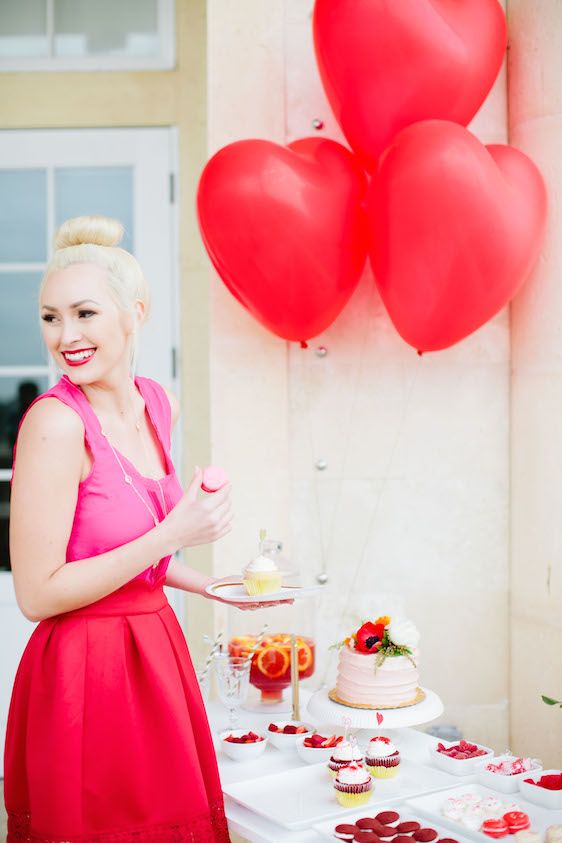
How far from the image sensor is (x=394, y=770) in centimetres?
192

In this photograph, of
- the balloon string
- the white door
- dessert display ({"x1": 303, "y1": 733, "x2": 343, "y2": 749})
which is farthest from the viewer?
the white door

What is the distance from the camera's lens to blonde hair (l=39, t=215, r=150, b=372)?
166 cm

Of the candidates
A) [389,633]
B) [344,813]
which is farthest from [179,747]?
[389,633]

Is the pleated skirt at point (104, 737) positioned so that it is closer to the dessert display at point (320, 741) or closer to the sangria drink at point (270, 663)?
the dessert display at point (320, 741)

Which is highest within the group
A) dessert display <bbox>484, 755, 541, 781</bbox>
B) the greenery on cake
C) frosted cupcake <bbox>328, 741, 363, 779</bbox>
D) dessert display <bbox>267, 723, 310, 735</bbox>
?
the greenery on cake

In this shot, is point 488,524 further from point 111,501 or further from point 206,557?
point 111,501

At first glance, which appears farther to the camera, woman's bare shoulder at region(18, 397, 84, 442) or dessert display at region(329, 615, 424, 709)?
dessert display at region(329, 615, 424, 709)

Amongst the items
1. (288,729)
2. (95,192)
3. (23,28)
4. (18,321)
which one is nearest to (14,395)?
(18,321)

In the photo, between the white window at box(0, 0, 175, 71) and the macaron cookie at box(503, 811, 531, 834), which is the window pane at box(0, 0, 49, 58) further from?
the macaron cookie at box(503, 811, 531, 834)

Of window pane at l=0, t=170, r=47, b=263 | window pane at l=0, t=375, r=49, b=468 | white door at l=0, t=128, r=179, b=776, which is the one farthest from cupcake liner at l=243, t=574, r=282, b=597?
window pane at l=0, t=170, r=47, b=263

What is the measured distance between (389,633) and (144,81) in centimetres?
286

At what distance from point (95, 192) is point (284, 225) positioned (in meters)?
1.78

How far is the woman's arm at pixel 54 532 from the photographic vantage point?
60.3 inches

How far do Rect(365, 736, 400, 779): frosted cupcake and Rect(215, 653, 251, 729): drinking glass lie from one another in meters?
0.37
